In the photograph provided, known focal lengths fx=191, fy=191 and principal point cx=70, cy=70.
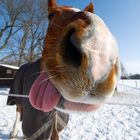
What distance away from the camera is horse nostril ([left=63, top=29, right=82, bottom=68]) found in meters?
0.73

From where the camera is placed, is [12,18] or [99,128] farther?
[12,18]

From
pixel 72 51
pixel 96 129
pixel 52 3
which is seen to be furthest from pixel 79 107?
pixel 96 129


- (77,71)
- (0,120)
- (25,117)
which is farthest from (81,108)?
(0,120)

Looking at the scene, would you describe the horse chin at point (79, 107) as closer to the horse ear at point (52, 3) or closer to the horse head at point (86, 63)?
the horse head at point (86, 63)

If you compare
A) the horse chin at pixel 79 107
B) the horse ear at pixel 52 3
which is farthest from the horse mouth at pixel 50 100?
the horse ear at pixel 52 3

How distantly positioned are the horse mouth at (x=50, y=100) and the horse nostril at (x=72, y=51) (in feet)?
0.65

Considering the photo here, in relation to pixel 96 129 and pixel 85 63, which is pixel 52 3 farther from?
pixel 96 129

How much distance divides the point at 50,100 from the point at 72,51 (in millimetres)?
378

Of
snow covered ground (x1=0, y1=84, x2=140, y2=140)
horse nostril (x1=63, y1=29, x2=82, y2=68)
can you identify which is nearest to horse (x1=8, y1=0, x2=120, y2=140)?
horse nostril (x1=63, y1=29, x2=82, y2=68)

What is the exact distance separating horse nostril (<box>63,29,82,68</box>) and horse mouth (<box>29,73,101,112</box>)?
197mm

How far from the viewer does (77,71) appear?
0.73 m

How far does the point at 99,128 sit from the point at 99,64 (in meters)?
3.90

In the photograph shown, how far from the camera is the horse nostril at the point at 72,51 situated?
0.73 m

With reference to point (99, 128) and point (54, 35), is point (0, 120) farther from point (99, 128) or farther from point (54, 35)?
point (54, 35)
